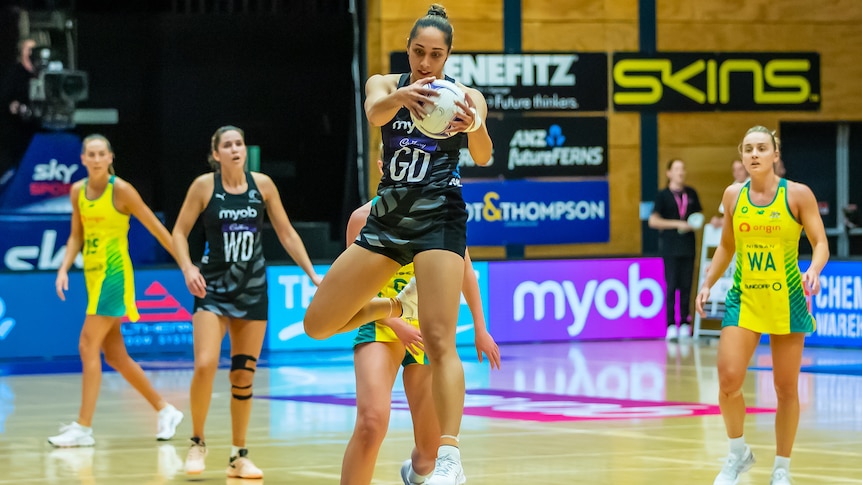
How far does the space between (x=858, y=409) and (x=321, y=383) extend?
5.22 m

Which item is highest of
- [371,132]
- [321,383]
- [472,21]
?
[472,21]

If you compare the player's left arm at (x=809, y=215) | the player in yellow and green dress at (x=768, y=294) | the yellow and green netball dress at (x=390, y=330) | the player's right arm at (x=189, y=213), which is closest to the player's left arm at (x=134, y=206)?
the player's right arm at (x=189, y=213)

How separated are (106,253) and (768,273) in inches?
203

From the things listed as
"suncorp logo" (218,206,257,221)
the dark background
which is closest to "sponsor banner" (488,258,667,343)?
the dark background

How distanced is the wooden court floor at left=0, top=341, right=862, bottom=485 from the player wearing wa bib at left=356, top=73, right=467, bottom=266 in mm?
2896

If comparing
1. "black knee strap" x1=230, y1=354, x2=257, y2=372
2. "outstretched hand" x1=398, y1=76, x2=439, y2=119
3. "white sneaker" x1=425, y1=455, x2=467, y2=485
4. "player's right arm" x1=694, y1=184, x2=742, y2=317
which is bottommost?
"white sneaker" x1=425, y1=455, x2=467, y2=485

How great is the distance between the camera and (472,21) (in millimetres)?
21516

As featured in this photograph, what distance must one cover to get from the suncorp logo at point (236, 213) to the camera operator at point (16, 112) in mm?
11118

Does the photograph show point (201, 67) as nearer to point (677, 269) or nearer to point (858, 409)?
point (677, 269)

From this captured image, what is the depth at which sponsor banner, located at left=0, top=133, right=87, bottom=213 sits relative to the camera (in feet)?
66.5

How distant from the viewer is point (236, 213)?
10000mm

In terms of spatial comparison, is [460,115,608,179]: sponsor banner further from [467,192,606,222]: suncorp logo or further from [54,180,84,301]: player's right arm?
[54,180,84,301]: player's right arm

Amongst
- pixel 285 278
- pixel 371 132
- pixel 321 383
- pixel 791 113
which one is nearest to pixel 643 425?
pixel 321 383

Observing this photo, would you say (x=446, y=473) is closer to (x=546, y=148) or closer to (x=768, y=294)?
(x=768, y=294)
